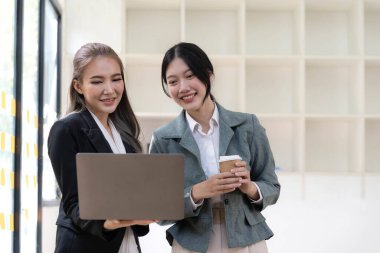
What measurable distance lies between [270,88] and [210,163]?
2.85 m

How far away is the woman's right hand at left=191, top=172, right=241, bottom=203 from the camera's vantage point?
1.77 metres

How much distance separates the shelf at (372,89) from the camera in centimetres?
474

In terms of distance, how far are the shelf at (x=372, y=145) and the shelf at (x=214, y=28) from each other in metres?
1.16

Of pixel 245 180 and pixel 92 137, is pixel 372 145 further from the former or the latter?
pixel 92 137

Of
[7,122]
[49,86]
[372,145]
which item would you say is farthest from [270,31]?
[7,122]

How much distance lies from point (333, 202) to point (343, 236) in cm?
25

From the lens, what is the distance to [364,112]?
176 inches

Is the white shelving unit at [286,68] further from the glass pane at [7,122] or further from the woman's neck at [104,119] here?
the woman's neck at [104,119]

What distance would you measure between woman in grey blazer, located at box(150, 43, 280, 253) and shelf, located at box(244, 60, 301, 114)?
269cm

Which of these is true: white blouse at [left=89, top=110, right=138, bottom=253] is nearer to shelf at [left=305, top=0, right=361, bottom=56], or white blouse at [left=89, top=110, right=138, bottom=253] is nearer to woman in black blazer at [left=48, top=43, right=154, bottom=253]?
woman in black blazer at [left=48, top=43, right=154, bottom=253]

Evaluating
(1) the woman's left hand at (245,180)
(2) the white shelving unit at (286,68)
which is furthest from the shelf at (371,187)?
(1) the woman's left hand at (245,180)

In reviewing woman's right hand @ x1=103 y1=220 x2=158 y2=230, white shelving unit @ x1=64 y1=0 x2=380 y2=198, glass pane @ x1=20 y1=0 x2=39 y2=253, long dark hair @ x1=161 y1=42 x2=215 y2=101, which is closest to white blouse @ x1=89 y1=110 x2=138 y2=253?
woman's right hand @ x1=103 y1=220 x2=158 y2=230

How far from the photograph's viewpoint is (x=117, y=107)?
1.91 metres

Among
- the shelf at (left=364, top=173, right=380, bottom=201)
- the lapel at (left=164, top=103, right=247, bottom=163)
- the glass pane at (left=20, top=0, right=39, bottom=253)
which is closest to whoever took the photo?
the lapel at (left=164, top=103, right=247, bottom=163)
